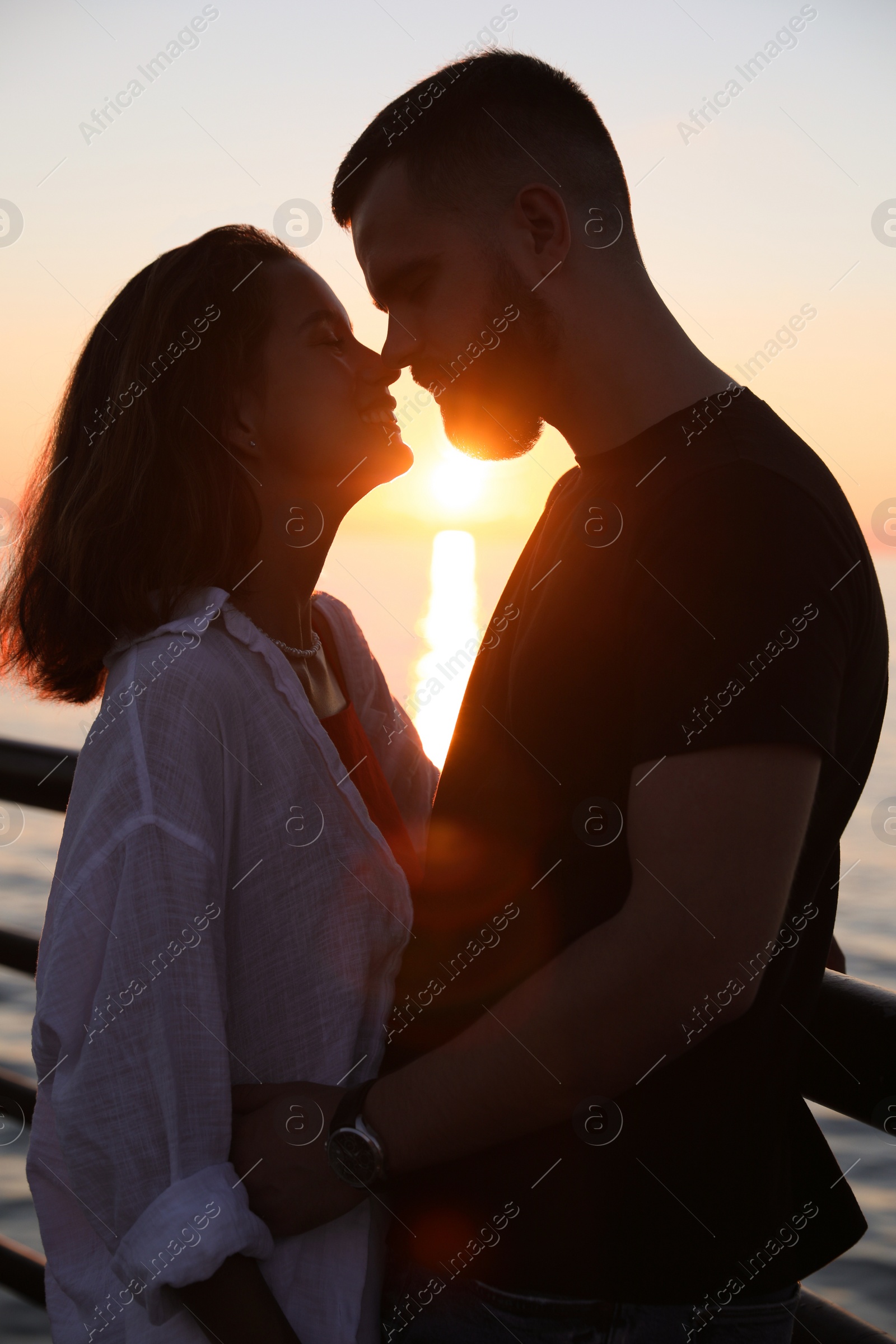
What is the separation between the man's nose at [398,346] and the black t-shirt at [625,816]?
594mm

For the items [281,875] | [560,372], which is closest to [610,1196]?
[281,875]

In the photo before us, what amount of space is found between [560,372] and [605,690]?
584 millimetres

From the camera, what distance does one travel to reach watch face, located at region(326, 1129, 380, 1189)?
4.40 ft

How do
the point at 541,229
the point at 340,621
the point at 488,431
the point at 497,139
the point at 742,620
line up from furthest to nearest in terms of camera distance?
the point at 340,621 < the point at 488,431 < the point at 497,139 < the point at 541,229 < the point at 742,620

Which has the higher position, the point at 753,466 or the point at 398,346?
the point at 753,466

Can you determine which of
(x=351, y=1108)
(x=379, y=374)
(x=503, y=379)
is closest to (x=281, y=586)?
(x=379, y=374)

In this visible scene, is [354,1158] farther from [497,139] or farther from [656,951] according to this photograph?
[497,139]

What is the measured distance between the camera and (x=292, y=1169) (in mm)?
1447

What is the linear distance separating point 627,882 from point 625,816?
0.08 meters

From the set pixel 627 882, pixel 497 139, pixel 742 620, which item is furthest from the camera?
pixel 497 139

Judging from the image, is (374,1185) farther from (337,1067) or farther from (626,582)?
(626,582)

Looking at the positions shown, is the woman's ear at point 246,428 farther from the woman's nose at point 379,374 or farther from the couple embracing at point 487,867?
the woman's nose at point 379,374

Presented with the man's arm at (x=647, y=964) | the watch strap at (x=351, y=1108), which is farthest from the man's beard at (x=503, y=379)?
the watch strap at (x=351, y=1108)

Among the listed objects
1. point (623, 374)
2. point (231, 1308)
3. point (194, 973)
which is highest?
point (623, 374)
